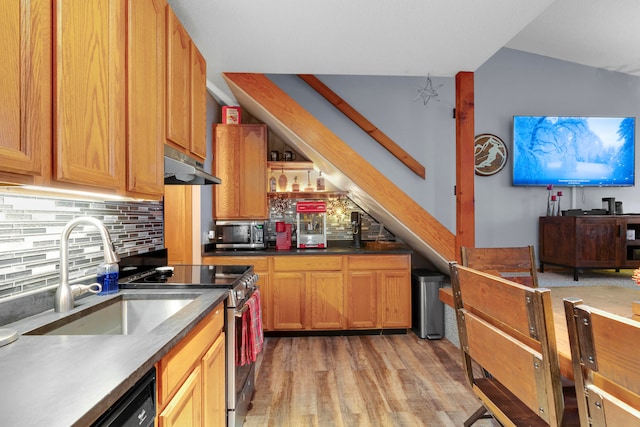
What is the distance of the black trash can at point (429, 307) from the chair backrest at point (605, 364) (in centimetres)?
265

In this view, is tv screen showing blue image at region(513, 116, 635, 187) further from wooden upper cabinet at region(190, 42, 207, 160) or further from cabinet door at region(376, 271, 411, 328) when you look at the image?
wooden upper cabinet at region(190, 42, 207, 160)

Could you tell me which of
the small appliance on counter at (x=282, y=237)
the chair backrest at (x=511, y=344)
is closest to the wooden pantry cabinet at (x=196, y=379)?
the chair backrest at (x=511, y=344)

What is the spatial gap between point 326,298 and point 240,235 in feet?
3.84

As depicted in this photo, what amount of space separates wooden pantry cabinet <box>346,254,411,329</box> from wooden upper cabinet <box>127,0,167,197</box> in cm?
228

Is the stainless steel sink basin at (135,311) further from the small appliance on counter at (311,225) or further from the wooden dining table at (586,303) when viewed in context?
the small appliance on counter at (311,225)

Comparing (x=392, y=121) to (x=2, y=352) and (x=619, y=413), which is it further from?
(x=2, y=352)

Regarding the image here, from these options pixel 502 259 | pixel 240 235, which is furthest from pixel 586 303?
pixel 240 235

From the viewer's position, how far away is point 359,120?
331 cm

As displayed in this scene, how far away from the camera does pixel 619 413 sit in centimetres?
72

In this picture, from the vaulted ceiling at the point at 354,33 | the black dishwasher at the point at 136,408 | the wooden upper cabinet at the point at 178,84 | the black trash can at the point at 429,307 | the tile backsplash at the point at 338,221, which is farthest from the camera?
the tile backsplash at the point at 338,221

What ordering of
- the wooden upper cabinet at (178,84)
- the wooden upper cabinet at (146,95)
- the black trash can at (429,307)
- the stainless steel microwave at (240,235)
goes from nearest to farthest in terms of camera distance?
the wooden upper cabinet at (146,95), the wooden upper cabinet at (178,84), the black trash can at (429,307), the stainless steel microwave at (240,235)

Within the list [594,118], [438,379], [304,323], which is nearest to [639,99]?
[594,118]

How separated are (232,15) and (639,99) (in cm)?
550

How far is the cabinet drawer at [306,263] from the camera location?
342 centimetres
